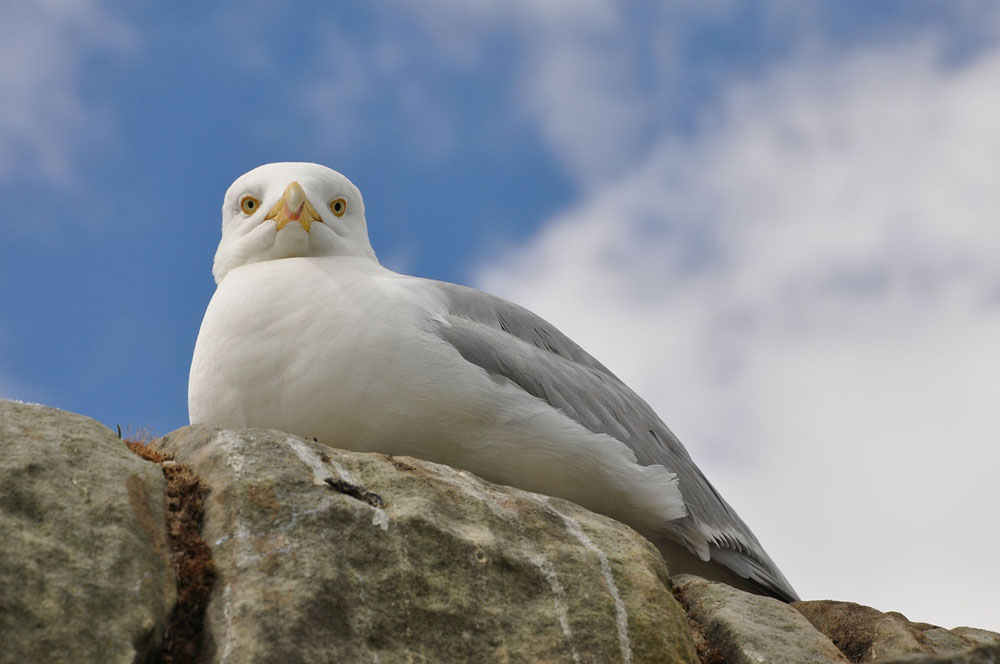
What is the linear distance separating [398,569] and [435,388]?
1.77 m

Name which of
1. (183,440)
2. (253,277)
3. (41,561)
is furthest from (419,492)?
(253,277)

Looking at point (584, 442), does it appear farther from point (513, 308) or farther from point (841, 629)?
point (841, 629)

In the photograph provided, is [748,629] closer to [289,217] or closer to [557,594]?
[557,594]

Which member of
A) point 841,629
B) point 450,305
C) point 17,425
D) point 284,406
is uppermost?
point 450,305

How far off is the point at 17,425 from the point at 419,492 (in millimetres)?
2028

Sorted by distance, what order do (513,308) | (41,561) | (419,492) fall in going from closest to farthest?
(41,561) → (419,492) → (513,308)

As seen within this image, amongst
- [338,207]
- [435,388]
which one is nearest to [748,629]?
[435,388]

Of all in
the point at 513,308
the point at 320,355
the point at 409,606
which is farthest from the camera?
the point at 513,308

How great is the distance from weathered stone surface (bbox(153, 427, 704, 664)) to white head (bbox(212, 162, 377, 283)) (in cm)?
240

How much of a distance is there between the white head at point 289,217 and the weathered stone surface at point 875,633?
4256 mm

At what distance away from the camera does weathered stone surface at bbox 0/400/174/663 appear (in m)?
4.68

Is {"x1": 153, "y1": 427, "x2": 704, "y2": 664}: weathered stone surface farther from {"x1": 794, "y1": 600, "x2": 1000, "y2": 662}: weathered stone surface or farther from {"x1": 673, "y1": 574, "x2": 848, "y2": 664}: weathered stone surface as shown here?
{"x1": 794, "y1": 600, "x2": 1000, "y2": 662}: weathered stone surface

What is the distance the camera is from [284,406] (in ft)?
23.6

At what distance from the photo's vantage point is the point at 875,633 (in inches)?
279
